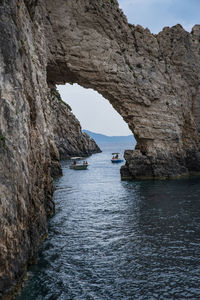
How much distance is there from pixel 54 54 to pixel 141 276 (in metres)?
25.3

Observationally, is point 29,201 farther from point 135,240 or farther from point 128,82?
point 128,82

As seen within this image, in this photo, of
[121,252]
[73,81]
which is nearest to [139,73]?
[73,81]

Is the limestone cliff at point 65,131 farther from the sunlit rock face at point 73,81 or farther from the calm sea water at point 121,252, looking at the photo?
the calm sea water at point 121,252

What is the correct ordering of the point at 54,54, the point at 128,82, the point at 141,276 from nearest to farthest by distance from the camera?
the point at 141,276 < the point at 54,54 < the point at 128,82

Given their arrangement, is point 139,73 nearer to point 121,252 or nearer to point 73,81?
point 73,81

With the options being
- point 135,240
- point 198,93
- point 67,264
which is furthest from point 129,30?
point 67,264

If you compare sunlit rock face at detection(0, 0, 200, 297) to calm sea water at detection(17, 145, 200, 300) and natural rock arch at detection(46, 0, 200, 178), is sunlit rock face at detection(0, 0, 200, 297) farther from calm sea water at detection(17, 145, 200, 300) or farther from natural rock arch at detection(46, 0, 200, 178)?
calm sea water at detection(17, 145, 200, 300)

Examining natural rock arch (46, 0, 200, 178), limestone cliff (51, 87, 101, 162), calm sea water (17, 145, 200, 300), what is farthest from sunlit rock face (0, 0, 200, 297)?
limestone cliff (51, 87, 101, 162)

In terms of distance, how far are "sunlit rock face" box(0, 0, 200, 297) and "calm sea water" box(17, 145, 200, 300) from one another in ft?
4.54

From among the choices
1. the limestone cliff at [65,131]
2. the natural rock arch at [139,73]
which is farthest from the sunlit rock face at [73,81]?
the limestone cliff at [65,131]

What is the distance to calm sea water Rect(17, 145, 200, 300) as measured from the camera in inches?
410

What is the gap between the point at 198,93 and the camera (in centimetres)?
4188

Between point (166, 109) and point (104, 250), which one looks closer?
point (104, 250)

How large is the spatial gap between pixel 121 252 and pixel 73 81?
26105 millimetres
